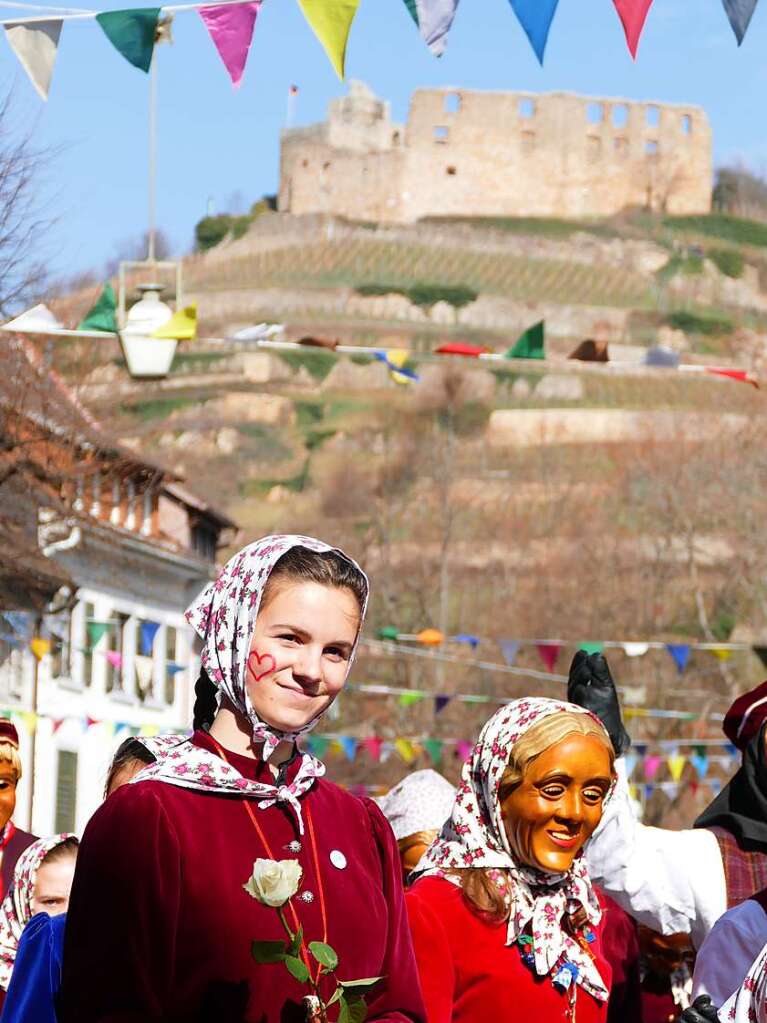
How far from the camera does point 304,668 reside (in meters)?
4.24

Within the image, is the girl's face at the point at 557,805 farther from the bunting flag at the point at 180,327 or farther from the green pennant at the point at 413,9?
the bunting flag at the point at 180,327

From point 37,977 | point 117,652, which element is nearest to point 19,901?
point 37,977

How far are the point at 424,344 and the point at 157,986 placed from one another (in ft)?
410

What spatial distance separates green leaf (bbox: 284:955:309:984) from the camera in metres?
3.99

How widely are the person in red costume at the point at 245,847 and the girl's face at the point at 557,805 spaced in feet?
3.06

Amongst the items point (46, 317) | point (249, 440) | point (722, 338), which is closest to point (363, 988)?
point (46, 317)

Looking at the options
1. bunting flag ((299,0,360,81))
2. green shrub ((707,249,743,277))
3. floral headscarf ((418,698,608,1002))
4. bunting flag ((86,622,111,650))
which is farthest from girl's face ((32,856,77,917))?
green shrub ((707,249,743,277))

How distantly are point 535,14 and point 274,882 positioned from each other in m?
6.12

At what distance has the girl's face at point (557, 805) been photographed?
534cm

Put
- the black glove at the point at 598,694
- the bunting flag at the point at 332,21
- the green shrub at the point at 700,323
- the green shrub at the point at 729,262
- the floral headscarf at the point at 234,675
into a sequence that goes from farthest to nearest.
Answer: the green shrub at the point at 729,262
the green shrub at the point at 700,323
the bunting flag at the point at 332,21
the black glove at the point at 598,694
the floral headscarf at the point at 234,675

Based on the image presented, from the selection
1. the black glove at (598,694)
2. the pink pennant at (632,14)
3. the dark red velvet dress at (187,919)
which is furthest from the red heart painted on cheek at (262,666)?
the pink pennant at (632,14)

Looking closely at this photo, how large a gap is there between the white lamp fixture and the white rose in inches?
475

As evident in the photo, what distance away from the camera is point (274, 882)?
13.0ft

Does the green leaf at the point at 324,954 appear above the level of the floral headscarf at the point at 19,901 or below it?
above
